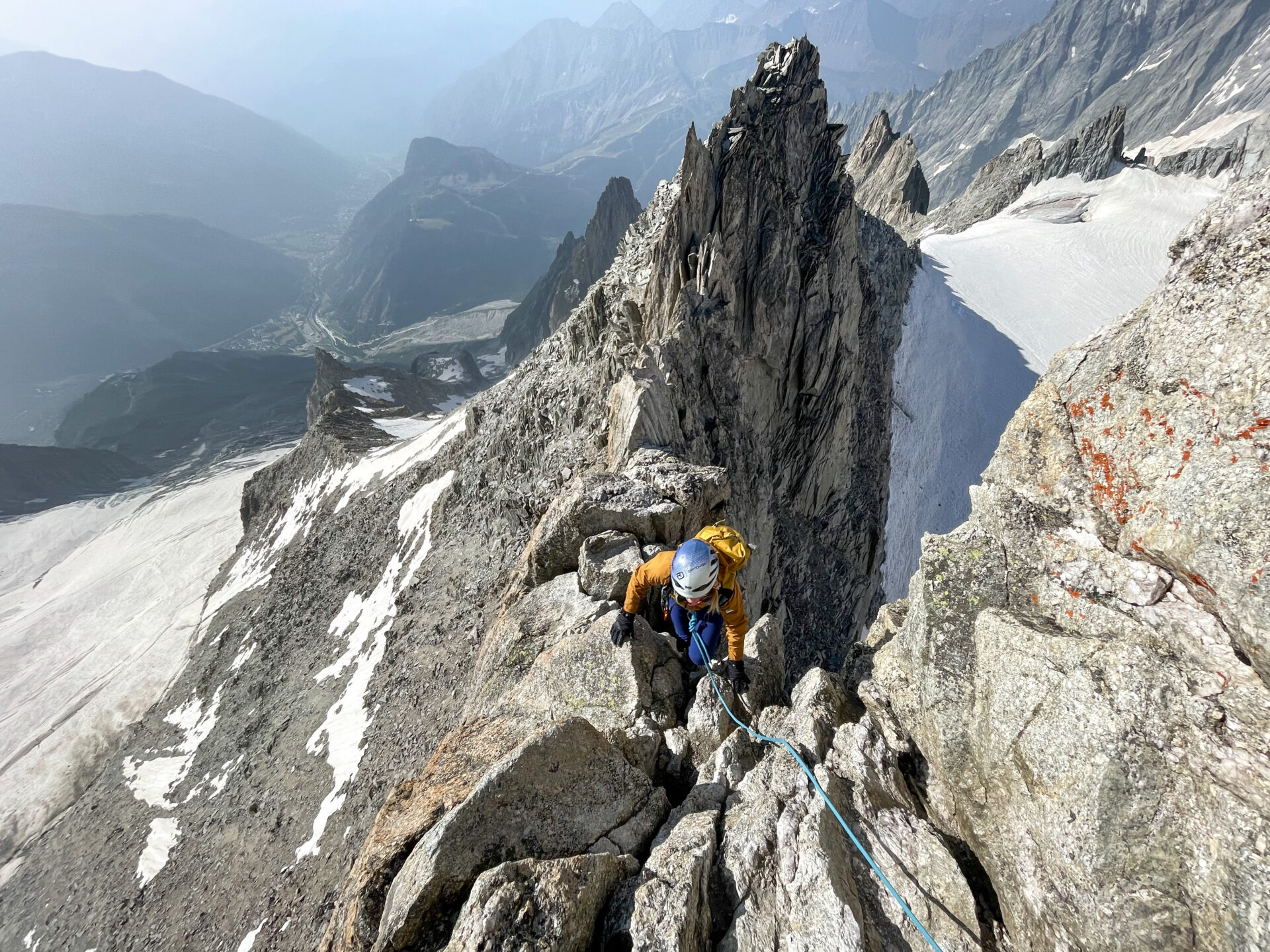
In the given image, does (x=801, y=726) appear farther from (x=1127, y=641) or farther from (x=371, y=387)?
(x=371, y=387)

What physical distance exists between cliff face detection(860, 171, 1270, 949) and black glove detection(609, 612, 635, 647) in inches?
161

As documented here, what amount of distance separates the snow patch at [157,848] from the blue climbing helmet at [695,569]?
23.6m

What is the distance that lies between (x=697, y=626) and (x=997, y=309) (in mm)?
54056

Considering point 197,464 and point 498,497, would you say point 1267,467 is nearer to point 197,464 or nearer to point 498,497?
point 498,497

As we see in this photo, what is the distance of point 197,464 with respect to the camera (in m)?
103

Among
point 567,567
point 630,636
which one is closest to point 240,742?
point 567,567

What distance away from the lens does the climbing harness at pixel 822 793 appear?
15.8 ft

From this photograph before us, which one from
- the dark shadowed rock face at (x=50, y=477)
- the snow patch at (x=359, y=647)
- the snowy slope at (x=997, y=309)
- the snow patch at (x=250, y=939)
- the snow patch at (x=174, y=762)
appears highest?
the snowy slope at (x=997, y=309)

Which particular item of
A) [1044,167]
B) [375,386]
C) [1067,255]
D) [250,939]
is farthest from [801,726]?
[1044,167]

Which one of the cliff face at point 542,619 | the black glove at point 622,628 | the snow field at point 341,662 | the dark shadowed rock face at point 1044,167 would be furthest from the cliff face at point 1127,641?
the dark shadowed rock face at point 1044,167

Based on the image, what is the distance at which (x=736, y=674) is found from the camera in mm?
8305

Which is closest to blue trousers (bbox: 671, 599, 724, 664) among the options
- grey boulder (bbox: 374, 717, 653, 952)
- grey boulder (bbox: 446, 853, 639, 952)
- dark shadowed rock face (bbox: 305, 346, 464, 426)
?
grey boulder (bbox: 374, 717, 653, 952)

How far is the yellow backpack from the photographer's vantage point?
313 inches

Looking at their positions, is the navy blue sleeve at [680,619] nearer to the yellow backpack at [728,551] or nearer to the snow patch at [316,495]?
the yellow backpack at [728,551]
